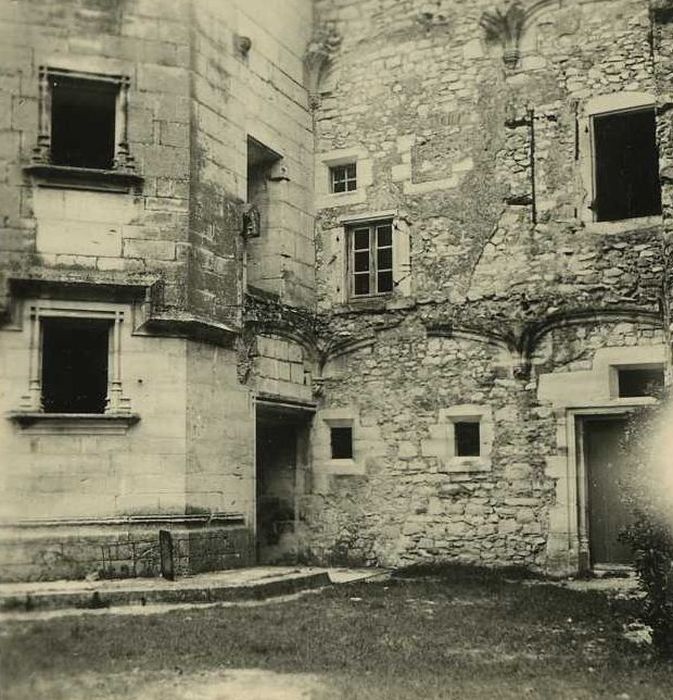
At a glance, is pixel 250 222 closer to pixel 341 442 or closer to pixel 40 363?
pixel 40 363

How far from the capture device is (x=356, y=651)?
23.0 ft

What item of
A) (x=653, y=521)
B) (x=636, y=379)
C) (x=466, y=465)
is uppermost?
(x=636, y=379)

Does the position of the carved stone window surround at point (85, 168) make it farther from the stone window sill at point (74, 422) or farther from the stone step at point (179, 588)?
the stone step at point (179, 588)

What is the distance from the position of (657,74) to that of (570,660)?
5508mm

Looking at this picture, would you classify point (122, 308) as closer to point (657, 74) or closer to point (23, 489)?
point (23, 489)

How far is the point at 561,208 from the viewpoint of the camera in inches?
471

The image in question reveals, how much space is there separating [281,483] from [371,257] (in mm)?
3302

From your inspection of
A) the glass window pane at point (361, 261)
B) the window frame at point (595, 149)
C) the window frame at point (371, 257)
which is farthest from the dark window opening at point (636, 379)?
the glass window pane at point (361, 261)

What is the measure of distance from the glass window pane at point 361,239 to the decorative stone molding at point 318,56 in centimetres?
192

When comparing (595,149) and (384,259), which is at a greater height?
A: (595,149)

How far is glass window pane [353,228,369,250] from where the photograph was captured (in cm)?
1334

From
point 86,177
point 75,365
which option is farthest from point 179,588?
point 86,177

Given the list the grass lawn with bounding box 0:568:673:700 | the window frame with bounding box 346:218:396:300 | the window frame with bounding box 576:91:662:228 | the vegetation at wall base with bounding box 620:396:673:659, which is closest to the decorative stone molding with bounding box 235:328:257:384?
the window frame with bounding box 346:218:396:300

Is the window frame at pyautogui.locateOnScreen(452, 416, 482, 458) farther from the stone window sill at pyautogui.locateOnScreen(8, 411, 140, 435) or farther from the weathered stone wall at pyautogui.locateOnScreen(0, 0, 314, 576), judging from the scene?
the stone window sill at pyautogui.locateOnScreen(8, 411, 140, 435)
